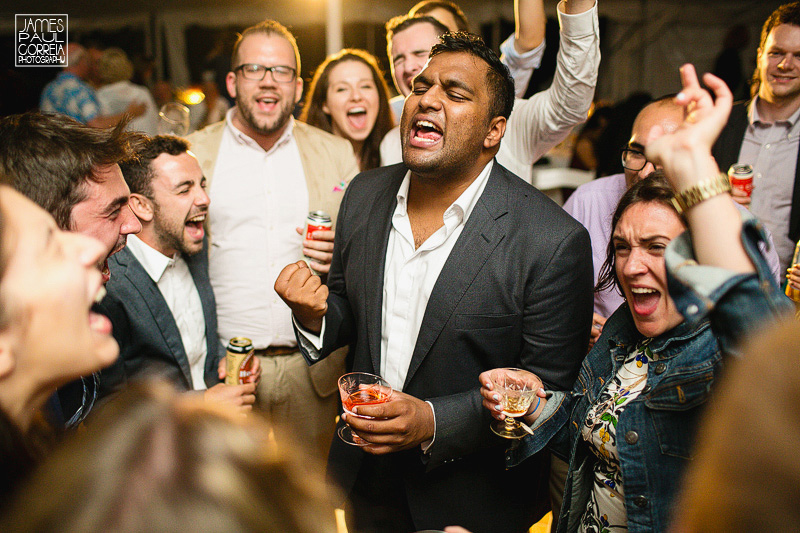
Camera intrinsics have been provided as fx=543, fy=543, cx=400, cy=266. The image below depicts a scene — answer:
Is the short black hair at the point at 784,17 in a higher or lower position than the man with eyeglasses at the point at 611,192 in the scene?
higher

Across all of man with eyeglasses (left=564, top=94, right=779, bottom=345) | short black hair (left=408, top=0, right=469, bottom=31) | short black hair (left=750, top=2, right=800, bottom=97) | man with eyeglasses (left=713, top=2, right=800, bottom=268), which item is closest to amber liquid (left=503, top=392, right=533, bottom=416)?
man with eyeglasses (left=564, top=94, right=779, bottom=345)

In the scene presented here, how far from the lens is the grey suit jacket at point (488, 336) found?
5.74 ft

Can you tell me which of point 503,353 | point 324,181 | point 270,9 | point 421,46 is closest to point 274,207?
point 324,181

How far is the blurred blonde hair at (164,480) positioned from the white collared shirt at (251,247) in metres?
2.02

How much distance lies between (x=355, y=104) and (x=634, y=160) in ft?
5.48

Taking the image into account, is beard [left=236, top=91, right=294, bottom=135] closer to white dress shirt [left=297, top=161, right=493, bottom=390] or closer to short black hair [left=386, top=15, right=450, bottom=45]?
short black hair [left=386, top=15, right=450, bottom=45]

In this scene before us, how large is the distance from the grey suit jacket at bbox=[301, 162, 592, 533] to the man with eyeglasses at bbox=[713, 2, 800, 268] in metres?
1.74

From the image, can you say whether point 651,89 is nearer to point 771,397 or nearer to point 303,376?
point 303,376

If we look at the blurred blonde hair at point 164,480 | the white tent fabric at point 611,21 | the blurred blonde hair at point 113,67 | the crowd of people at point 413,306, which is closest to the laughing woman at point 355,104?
the crowd of people at point 413,306

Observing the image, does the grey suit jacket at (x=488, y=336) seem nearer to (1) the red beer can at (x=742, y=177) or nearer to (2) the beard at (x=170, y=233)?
(2) the beard at (x=170, y=233)

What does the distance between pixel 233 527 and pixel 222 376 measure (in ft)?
6.06

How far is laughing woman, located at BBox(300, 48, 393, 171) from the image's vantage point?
3227 millimetres

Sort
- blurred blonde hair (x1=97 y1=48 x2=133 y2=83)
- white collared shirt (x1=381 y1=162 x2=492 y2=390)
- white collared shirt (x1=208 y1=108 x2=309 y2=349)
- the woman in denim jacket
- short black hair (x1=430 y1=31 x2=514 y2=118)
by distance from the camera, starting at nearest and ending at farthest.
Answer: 1. the woman in denim jacket
2. white collared shirt (x1=381 y1=162 x2=492 y2=390)
3. short black hair (x1=430 y1=31 x2=514 y2=118)
4. white collared shirt (x1=208 y1=108 x2=309 y2=349)
5. blurred blonde hair (x1=97 y1=48 x2=133 y2=83)

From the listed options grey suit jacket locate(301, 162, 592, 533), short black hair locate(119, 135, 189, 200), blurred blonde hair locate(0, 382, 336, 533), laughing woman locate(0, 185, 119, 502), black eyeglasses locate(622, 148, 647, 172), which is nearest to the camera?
blurred blonde hair locate(0, 382, 336, 533)
